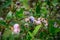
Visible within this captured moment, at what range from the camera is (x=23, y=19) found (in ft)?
4.77

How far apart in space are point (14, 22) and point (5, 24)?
110 mm

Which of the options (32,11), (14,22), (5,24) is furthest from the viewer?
(32,11)

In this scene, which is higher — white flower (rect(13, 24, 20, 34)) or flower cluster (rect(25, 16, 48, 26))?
flower cluster (rect(25, 16, 48, 26))

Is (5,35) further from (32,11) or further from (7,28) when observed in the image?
(32,11)

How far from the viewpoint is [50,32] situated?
52.3 inches

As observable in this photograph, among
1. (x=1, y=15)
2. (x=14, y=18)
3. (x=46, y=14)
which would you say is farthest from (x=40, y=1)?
(x=14, y=18)

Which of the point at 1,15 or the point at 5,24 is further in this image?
the point at 1,15

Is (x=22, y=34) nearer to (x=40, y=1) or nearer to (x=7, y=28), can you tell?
(x=7, y=28)

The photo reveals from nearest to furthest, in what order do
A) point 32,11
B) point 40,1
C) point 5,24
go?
point 5,24, point 32,11, point 40,1

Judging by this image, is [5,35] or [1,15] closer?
[5,35]

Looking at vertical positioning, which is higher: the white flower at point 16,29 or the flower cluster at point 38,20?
Answer: the flower cluster at point 38,20

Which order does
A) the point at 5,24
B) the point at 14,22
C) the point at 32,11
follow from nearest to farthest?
the point at 5,24 < the point at 14,22 < the point at 32,11

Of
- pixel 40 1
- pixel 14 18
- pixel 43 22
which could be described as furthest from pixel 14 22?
pixel 40 1

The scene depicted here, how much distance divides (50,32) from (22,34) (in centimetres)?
18
